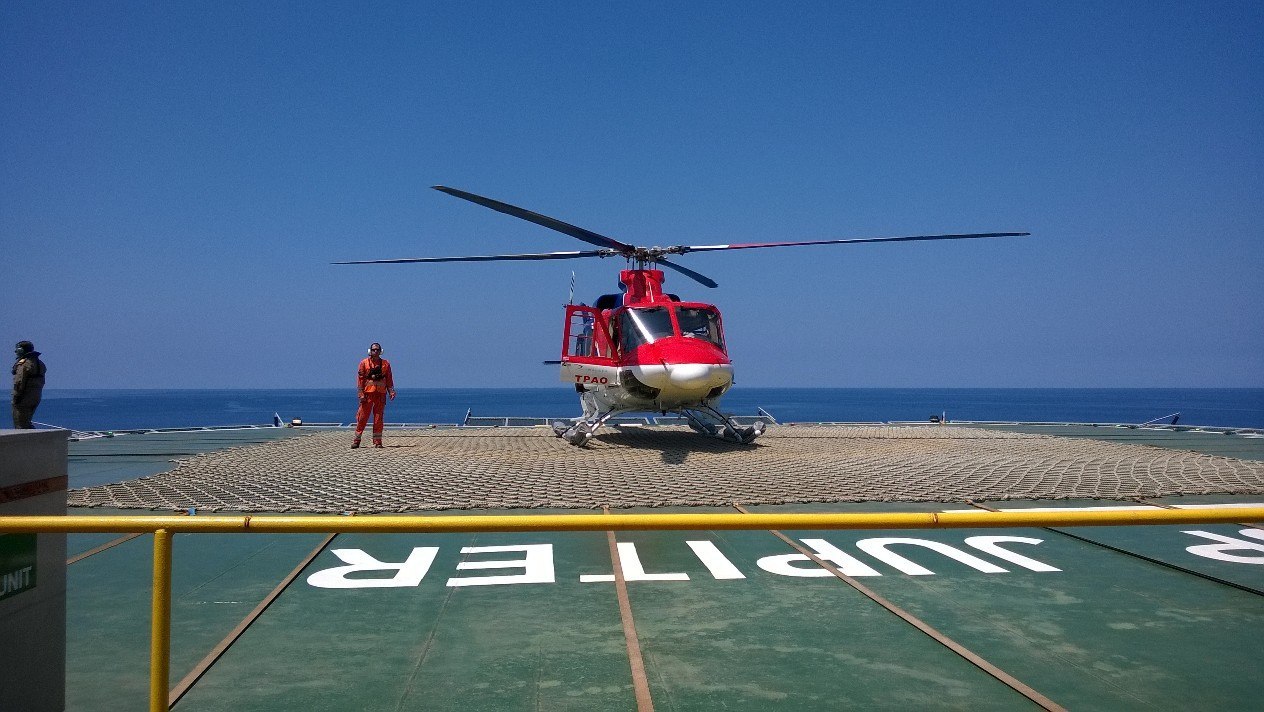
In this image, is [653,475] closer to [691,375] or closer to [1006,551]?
[691,375]

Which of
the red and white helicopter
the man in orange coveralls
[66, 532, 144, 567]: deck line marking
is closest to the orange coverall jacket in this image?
the man in orange coveralls

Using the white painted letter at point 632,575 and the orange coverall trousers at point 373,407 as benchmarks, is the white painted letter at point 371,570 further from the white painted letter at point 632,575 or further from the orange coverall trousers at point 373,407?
the orange coverall trousers at point 373,407

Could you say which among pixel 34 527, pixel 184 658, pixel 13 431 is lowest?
pixel 184 658

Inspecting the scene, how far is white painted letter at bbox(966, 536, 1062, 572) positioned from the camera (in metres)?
5.62

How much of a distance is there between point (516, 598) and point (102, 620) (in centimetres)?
247

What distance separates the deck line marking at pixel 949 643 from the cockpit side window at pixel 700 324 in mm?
6765

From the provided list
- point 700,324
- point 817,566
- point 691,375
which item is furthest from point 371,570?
point 700,324

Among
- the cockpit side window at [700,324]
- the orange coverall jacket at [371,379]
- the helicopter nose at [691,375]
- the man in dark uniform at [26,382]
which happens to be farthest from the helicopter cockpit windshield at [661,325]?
the man in dark uniform at [26,382]

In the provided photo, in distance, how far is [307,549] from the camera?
20.4ft

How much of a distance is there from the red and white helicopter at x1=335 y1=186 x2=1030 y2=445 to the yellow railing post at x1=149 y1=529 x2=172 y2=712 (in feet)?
28.3

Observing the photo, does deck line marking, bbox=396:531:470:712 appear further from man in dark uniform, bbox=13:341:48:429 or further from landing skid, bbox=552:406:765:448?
man in dark uniform, bbox=13:341:48:429

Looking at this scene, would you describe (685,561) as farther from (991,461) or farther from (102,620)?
(991,461)

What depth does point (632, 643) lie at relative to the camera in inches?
159

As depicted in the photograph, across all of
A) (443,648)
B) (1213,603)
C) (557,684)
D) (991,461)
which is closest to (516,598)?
(443,648)
